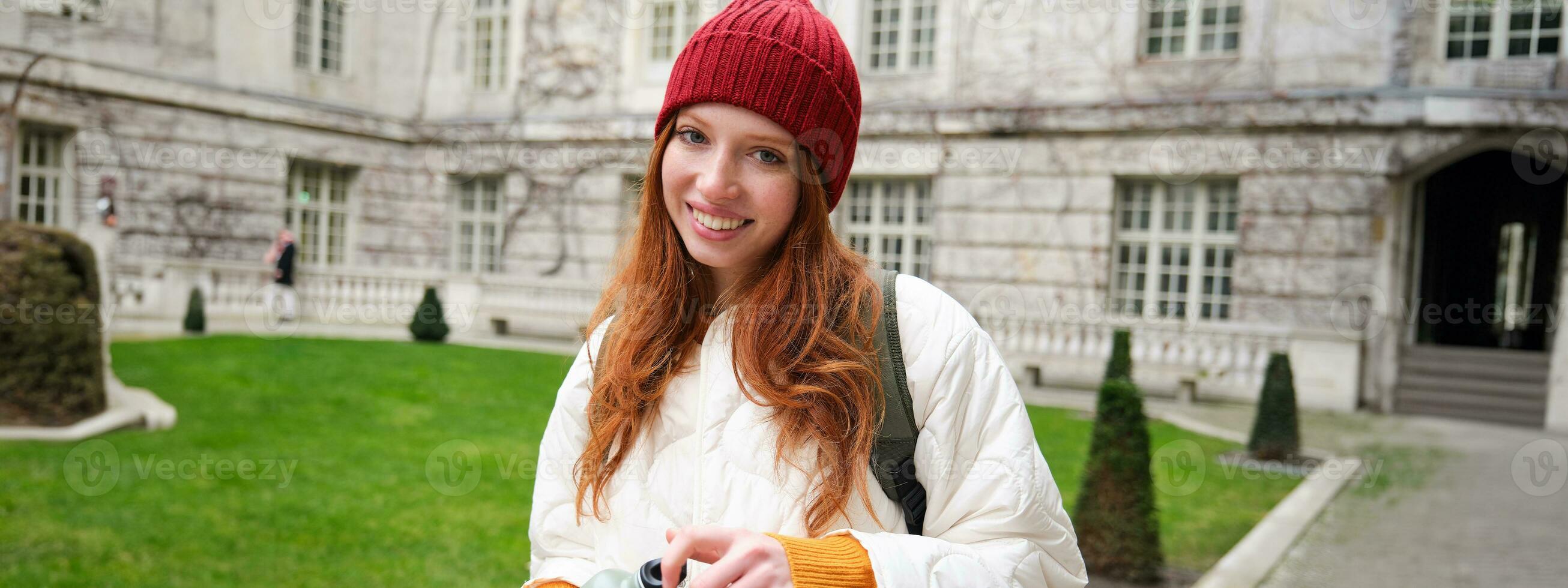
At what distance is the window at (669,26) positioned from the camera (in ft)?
56.2

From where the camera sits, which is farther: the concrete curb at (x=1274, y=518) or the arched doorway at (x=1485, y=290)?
the arched doorway at (x=1485, y=290)

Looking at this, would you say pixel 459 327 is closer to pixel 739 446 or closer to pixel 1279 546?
pixel 1279 546

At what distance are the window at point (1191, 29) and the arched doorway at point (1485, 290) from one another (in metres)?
3.14

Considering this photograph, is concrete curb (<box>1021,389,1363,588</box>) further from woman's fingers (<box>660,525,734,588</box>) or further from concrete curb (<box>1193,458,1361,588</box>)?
woman's fingers (<box>660,525,734,588</box>)

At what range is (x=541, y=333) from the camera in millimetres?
16469

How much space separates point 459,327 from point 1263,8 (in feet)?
41.6

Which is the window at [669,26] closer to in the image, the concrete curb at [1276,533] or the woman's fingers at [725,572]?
the concrete curb at [1276,533]

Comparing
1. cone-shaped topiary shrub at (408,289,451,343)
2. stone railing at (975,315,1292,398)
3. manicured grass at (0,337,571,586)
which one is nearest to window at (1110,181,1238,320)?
stone railing at (975,315,1292,398)

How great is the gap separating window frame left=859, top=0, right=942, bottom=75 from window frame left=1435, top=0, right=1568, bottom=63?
630 centimetres

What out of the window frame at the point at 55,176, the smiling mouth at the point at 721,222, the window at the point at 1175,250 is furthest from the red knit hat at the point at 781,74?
the window frame at the point at 55,176

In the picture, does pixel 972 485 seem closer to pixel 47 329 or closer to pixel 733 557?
pixel 733 557

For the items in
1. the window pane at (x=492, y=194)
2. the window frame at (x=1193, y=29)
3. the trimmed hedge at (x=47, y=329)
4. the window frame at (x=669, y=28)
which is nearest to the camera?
the trimmed hedge at (x=47, y=329)

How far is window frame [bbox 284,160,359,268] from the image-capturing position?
16.9 m

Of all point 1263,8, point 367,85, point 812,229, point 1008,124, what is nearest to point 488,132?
point 367,85
